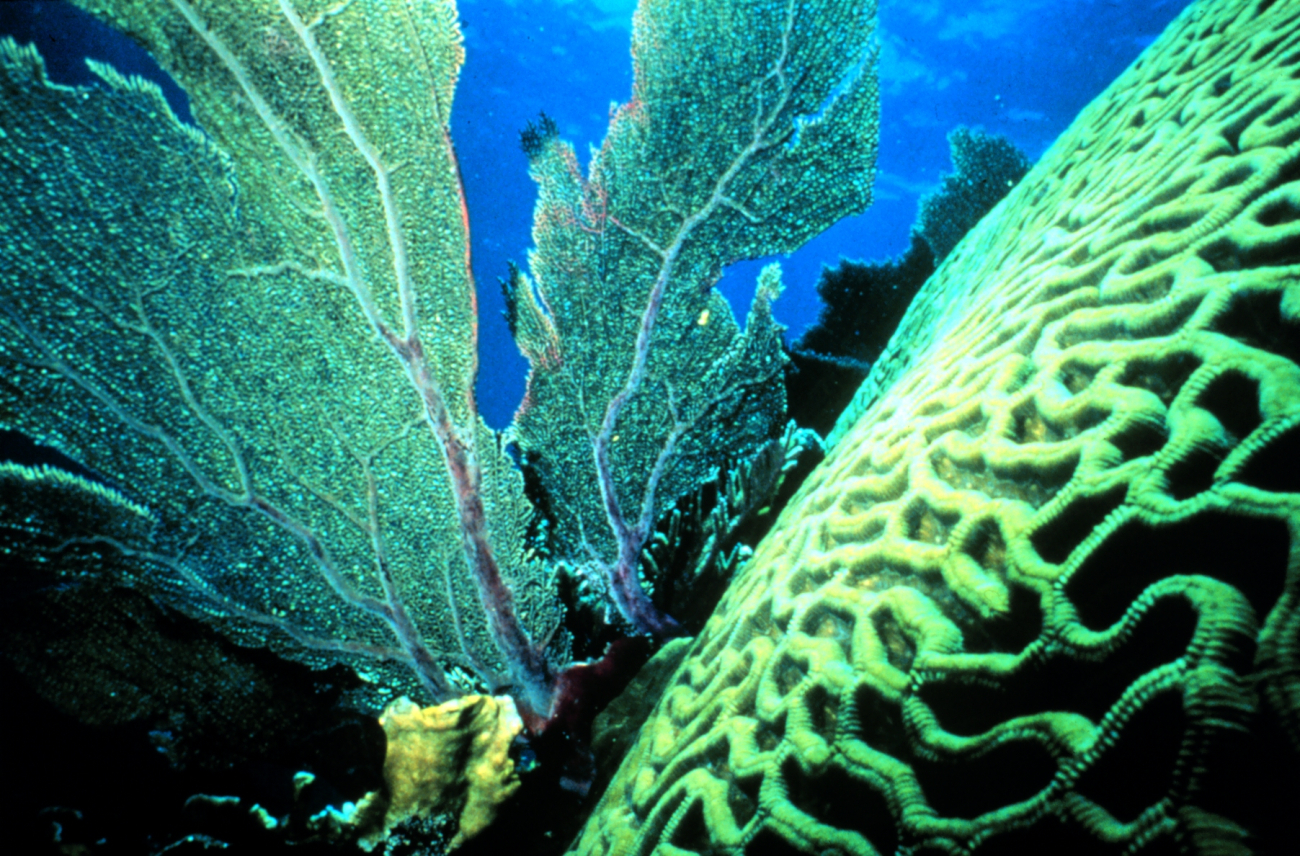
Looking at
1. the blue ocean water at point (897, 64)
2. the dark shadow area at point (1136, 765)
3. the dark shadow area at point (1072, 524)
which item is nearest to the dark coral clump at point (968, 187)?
the blue ocean water at point (897, 64)

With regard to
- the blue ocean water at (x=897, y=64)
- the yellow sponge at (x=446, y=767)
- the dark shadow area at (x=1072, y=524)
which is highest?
the blue ocean water at (x=897, y=64)

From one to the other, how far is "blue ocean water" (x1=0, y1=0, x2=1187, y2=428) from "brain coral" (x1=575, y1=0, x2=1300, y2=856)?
8956 mm

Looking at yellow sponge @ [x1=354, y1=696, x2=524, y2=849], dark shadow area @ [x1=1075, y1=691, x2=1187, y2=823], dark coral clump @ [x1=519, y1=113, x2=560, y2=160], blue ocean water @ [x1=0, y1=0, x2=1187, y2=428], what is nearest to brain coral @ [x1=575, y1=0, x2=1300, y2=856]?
dark shadow area @ [x1=1075, y1=691, x2=1187, y2=823]

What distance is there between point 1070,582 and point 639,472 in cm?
214

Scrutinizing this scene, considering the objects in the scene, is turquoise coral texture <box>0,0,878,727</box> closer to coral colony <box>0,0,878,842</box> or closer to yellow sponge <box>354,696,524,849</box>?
coral colony <box>0,0,878,842</box>

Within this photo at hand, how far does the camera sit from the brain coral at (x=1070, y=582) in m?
0.74

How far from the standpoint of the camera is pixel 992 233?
305 centimetres

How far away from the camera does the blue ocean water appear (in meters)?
18.7

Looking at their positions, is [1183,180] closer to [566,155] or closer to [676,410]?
[676,410]

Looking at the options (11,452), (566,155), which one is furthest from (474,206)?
(566,155)

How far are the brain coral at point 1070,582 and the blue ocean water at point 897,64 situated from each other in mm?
8956

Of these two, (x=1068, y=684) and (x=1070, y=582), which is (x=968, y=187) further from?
(x=1068, y=684)

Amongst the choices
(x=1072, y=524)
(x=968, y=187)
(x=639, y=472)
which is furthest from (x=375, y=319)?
(x=968, y=187)

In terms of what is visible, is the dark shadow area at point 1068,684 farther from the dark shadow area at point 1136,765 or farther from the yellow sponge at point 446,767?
the yellow sponge at point 446,767
